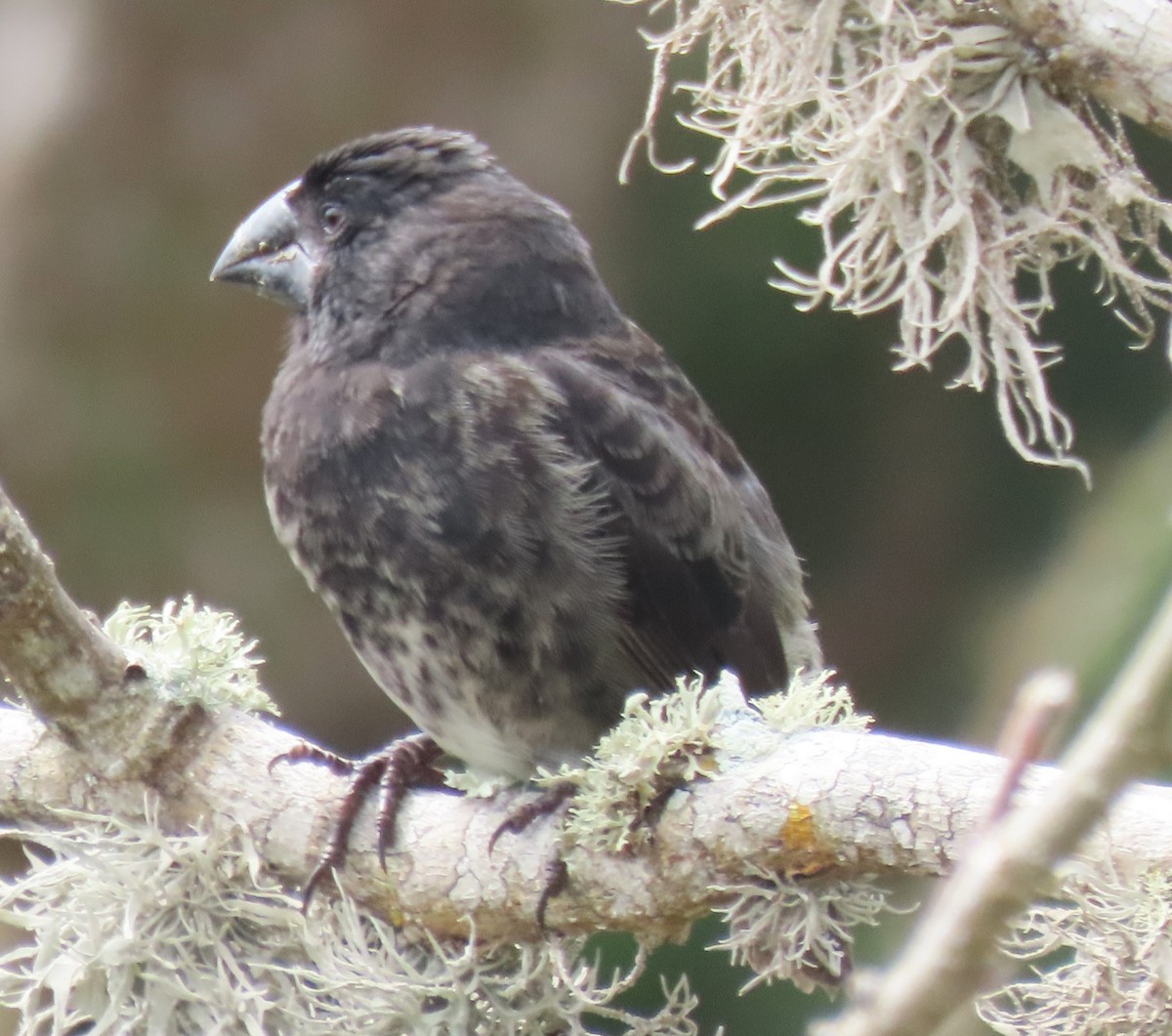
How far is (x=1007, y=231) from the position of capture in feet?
5.60

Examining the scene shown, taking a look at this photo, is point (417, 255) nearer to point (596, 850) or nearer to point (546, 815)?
point (546, 815)

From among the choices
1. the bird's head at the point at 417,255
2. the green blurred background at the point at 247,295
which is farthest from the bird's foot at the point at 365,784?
the green blurred background at the point at 247,295

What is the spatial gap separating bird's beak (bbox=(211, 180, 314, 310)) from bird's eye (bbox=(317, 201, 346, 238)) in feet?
0.15

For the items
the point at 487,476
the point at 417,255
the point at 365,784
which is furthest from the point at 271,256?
the point at 365,784

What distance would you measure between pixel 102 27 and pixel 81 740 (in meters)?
3.05

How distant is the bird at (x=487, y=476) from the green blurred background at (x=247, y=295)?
1.92 metres

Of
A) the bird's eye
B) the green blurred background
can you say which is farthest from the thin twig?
the green blurred background

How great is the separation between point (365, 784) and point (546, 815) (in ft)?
0.83

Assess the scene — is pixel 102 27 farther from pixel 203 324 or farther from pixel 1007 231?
pixel 1007 231

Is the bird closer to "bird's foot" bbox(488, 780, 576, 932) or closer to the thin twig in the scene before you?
"bird's foot" bbox(488, 780, 576, 932)

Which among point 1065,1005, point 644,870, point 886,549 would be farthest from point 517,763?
point 886,549

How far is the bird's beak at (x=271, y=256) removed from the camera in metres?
2.57

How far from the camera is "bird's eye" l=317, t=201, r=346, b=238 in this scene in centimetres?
254

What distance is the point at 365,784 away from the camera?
81.4 inches
